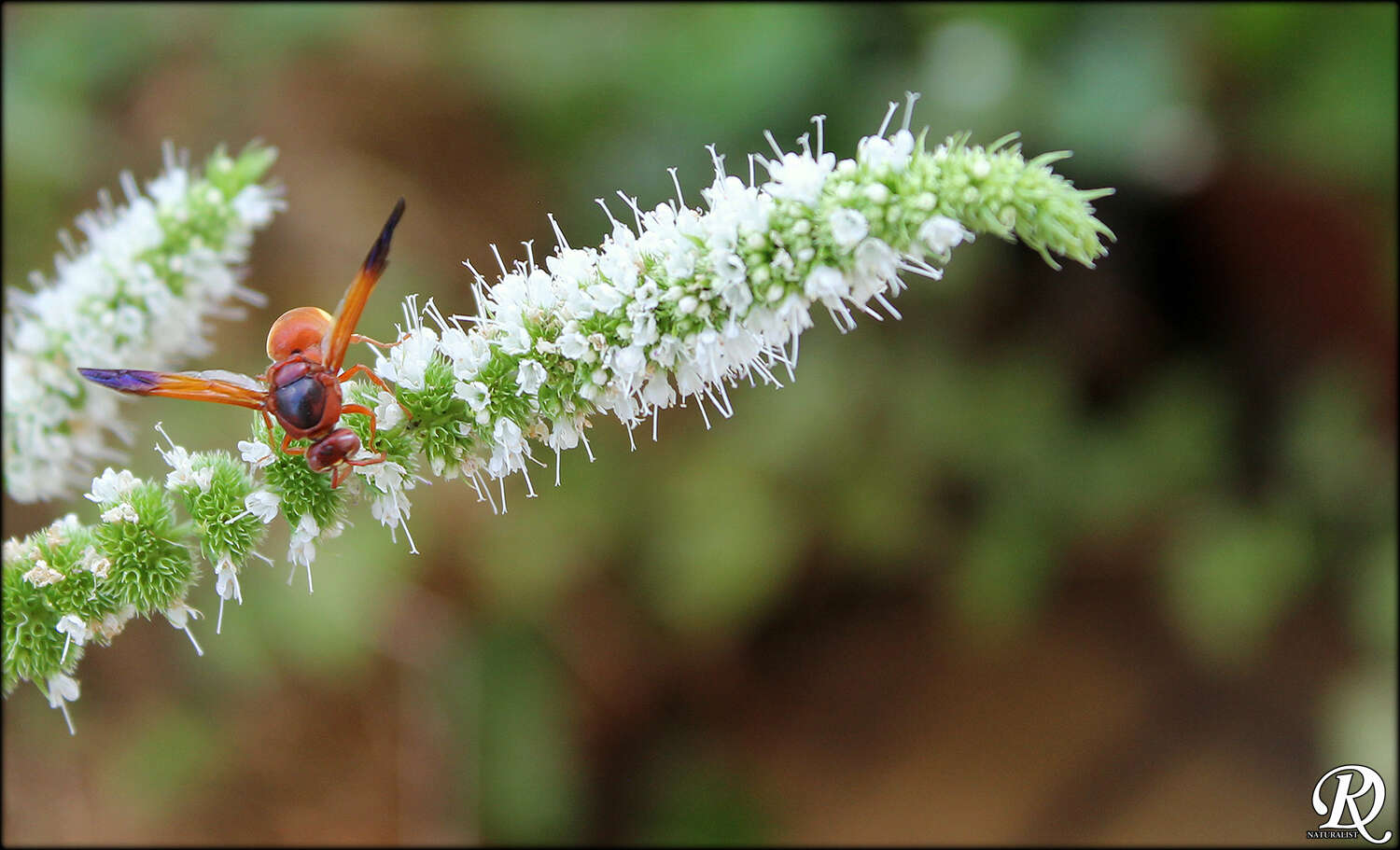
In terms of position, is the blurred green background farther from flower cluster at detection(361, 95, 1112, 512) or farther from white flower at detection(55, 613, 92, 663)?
flower cluster at detection(361, 95, 1112, 512)

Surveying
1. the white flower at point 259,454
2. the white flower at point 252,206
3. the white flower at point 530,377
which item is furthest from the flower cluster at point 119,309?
the white flower at point 530,377

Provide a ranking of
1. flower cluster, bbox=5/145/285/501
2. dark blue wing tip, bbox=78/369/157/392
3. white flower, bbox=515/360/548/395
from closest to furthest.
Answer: dark blue wing tip, bbox=78/369/157/392
white flower, bbox=515/360/548/395
flower cluster, bbox=5/145/285/501

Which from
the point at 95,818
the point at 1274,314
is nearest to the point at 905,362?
the point at 1274,314

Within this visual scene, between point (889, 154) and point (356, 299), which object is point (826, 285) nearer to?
point (889, 154)

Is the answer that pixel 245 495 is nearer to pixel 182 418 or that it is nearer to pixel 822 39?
pixel 182 418

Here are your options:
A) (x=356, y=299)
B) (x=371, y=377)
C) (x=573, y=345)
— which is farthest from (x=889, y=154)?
(x=371, y=377)

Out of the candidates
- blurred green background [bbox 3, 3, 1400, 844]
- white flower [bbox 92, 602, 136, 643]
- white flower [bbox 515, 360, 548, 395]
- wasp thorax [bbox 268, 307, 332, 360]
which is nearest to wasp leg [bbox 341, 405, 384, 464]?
wasp thorax [bbox 268, 307, 332, 360]
